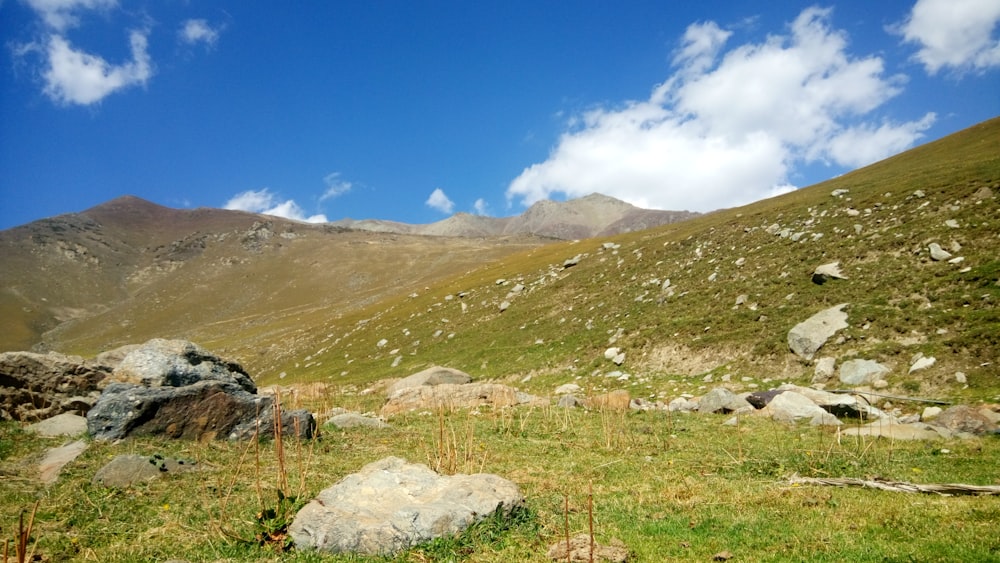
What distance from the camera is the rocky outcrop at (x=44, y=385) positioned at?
1869cm

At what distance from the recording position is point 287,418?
17219 millimetres

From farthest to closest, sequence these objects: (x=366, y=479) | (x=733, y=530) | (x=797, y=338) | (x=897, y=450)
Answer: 1. (x=797, y=338)
2. (x=897, y=450)
3. (x=366, y=479)
4. (x=733, y=530)

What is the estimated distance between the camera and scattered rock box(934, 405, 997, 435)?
52.1 feet

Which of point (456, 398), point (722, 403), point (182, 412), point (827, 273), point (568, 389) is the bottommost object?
point (722, 403)

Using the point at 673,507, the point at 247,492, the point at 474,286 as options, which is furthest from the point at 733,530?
the point at 474,286

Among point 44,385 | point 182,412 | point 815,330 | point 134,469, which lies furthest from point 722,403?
point 44,385

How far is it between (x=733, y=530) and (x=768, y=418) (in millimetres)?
12443

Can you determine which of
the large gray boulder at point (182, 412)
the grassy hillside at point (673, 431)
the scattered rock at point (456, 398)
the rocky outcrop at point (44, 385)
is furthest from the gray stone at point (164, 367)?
the scattered rock at point (456, 398)

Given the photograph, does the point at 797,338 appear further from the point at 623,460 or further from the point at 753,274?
the point at 623,460

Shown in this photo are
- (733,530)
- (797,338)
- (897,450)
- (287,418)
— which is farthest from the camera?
(797,338)

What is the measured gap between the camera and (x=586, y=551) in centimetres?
790

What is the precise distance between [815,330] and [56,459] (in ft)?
96.8

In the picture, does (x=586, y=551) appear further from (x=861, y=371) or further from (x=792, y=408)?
(x=861, y=371)

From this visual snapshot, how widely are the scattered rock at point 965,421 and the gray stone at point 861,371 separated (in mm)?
4846
